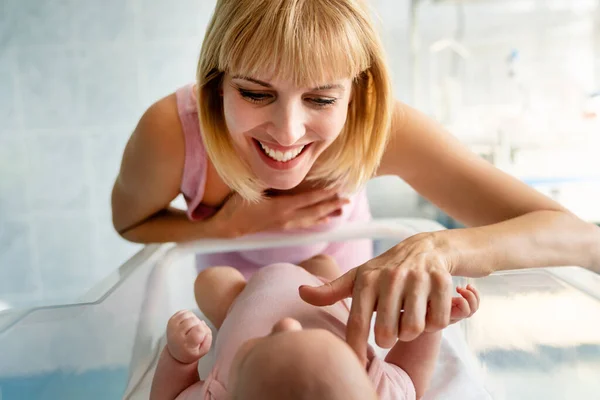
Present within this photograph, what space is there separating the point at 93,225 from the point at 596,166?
187 cm

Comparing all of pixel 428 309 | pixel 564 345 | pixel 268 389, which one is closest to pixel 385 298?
pixel 428 309

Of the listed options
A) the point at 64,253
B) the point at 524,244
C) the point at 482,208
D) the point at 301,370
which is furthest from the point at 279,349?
the point at 64,253

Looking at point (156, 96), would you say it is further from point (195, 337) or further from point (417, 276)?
point (417, 276)

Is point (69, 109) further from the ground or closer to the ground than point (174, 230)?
Answer: further from the ground

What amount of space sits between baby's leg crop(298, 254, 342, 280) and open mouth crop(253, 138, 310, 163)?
0.70 ft

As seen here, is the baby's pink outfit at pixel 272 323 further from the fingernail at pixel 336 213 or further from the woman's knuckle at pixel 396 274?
the fingernail at pixel 336 213

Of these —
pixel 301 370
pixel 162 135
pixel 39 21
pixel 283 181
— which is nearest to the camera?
pixel 301 370

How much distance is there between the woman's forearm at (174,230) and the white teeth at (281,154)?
0.80ft

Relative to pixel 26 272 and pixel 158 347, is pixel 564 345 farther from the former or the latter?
pixel 26 272

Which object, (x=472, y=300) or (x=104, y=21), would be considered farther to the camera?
(x=104, y=21)

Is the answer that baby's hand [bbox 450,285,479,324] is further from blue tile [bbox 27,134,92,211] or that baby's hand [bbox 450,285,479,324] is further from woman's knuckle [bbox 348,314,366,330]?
blue tile [bbox 27,134,92,211]

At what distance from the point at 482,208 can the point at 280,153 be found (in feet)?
1.20

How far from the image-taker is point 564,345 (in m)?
0.76

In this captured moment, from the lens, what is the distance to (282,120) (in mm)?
721
